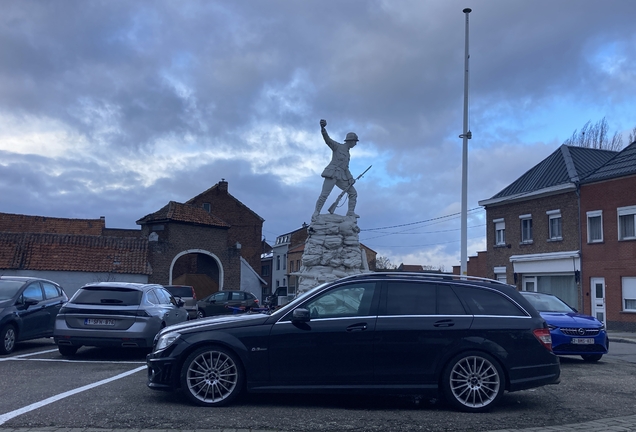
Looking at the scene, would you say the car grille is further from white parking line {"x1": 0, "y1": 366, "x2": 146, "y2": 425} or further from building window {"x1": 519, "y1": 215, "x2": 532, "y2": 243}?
building window {"x1": 519, "y1": 215, "x2": 532, "y2": 243}

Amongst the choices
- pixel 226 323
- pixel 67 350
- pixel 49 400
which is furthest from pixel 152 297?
pixel 226 323

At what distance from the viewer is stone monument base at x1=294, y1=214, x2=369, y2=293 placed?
18.1 meters

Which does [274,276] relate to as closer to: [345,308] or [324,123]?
[324,123]

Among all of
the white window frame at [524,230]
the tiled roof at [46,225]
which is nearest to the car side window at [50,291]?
the white window frame at [524,230]

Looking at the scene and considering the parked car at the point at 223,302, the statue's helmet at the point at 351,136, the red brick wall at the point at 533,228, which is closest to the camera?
the statue's helmet at the point at 351,136

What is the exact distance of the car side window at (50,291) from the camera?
13.3 metres

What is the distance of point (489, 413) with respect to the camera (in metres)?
6.86

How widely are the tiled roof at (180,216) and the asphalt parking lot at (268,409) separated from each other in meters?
26.0

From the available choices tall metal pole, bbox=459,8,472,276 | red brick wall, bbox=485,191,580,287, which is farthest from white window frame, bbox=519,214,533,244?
tall metal pole, bbox=459,8,472,276

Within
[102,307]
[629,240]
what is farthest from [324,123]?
[629,240]

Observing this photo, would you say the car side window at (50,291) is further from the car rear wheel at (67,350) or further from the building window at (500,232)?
the building window at (500,232)

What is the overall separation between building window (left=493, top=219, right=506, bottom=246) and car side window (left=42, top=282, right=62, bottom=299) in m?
26.7

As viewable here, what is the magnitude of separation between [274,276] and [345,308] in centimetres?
6973

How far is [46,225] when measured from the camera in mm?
45969
